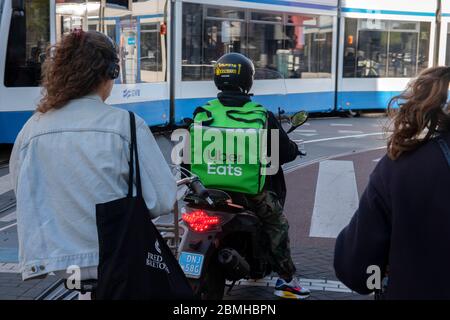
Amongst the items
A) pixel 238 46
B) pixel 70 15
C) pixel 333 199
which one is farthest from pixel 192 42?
pixel 333 199

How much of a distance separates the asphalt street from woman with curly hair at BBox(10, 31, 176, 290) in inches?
36.8

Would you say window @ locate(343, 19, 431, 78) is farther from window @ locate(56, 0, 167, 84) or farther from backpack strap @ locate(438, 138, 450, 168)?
backpack strap @ locate(438, 138, 450, 168)

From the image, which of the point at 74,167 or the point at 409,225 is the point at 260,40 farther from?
the point at 409,225

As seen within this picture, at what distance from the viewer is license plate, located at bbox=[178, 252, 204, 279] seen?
3658 mm

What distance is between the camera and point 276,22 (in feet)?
52.3

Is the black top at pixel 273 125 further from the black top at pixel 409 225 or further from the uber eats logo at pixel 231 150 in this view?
the black top at pixel 409 225

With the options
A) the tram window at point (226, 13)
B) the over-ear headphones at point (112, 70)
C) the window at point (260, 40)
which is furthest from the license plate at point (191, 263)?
the tram window at point (226, 13)

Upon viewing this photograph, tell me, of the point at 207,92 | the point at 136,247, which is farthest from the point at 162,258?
the point at 207,92

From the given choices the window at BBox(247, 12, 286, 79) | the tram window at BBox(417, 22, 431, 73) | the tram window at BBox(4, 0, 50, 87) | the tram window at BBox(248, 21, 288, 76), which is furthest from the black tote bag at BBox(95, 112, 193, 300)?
the tram window at BBox(417, 22, 431, 73)

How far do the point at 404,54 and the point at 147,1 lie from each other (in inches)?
345

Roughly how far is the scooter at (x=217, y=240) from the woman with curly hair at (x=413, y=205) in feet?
5.32

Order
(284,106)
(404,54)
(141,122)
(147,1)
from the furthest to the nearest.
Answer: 1. (404,54)
2. (284,106)
3. (147,1)
4. (141,122)

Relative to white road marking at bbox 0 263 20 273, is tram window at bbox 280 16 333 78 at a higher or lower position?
higher

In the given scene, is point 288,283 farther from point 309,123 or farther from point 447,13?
point 447,13
